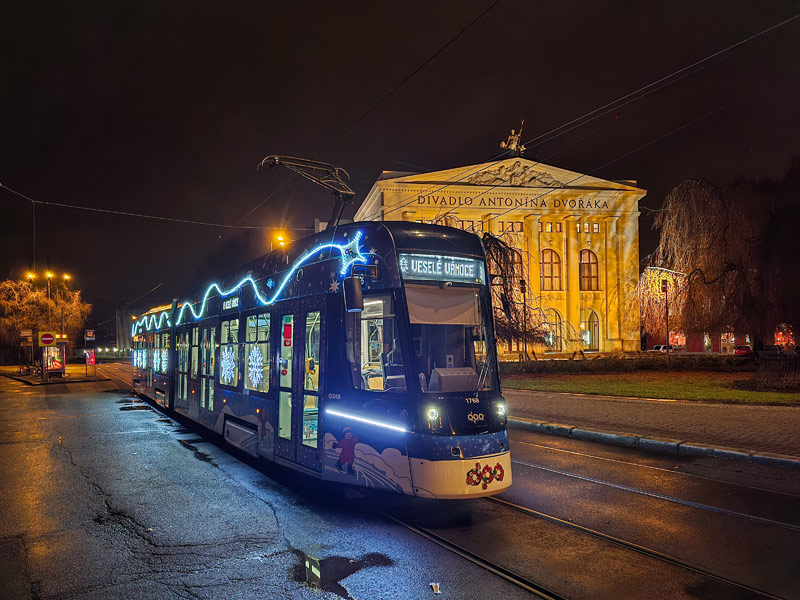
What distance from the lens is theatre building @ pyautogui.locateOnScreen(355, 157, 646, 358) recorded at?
58.6m

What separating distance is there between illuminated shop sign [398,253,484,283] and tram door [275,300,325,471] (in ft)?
A: 4.69

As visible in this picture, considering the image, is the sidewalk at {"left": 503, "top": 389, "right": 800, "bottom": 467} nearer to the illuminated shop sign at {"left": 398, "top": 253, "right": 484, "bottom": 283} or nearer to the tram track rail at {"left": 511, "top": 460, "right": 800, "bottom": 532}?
the tram track rail at {"left": 511, "top": 460, "right": 800, "bottom": 532}

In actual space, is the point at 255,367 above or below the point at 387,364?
below

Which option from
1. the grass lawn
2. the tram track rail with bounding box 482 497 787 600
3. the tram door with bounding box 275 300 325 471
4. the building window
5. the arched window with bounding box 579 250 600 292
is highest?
the building window

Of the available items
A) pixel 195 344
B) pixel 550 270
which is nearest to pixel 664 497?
pixel 195 344

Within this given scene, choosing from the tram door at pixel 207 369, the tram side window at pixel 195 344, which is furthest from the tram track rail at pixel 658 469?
the tram side window at pixel 195 344

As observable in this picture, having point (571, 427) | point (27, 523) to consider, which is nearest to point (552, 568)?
point (27, 523)

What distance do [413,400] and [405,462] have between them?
65cm

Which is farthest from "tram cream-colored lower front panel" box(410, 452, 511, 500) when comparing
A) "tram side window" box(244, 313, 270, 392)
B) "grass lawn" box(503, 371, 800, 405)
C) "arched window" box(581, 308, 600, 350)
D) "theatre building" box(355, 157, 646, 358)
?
"arched window" box(581, 308, 600, 350)

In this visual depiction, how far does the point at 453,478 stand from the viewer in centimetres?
612

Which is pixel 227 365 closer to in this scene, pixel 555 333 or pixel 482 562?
pixel 482 562

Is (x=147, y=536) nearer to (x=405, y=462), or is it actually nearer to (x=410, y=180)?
(x=405, y=462)

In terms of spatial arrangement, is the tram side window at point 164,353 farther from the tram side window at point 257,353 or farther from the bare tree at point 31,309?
the bare tree at point 31,309

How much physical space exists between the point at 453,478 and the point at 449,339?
1624 mm
